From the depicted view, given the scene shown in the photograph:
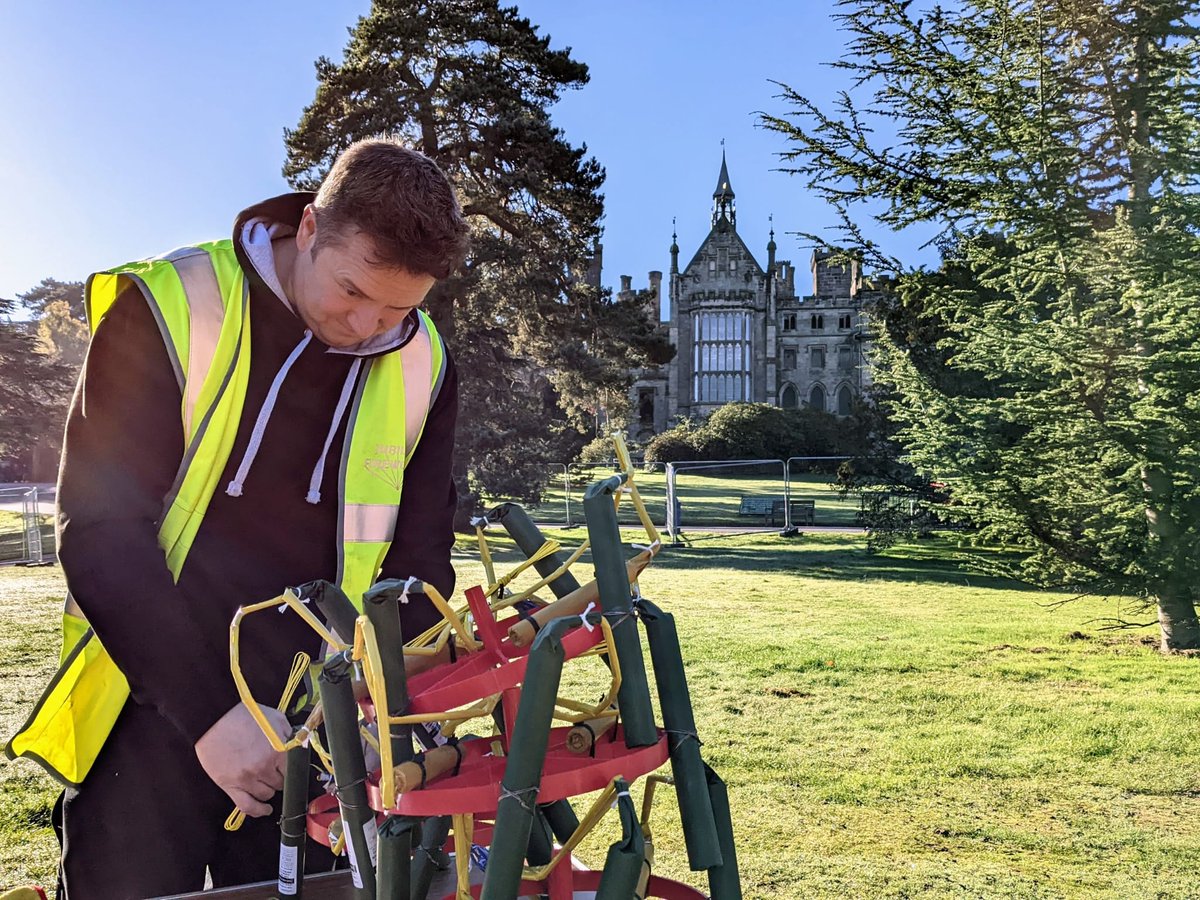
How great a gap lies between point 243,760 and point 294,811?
15 cm

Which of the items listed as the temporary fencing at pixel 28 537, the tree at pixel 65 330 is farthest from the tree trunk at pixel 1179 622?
the tree at pixel 65 330

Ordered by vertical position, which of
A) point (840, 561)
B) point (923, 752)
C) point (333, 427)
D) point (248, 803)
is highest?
point (333, 427)

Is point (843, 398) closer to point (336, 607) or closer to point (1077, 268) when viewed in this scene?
point (1077, 268)

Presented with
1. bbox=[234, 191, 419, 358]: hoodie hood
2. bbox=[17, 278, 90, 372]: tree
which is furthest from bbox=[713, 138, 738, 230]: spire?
bbox=[234, 191, 419, 358]: hoodie hood

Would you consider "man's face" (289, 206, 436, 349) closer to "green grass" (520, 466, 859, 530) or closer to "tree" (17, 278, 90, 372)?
"green grass" (520, 466, 859, 530)

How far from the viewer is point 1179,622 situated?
25.0ft

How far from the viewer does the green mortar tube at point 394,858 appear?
3.34 ft

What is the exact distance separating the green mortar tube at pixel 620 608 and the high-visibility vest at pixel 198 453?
92cm

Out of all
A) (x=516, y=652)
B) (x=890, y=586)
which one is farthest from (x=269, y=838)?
(x=890, y=586)

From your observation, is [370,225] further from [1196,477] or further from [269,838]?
[1196,477]

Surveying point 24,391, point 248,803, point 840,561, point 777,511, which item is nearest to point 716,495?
point 777,511

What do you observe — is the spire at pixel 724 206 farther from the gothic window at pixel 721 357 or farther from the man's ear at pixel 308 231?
the man's ear at pixel 308 231

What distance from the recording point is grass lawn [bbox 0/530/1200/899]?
357 centimetres

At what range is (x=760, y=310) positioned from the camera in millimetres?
66500
